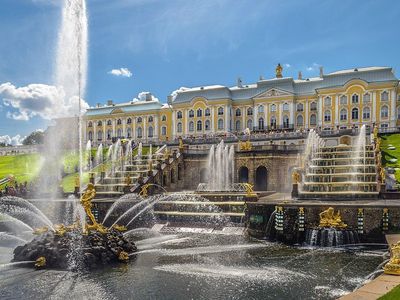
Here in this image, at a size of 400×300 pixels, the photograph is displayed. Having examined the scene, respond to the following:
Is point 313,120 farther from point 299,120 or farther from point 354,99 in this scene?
point 354,99

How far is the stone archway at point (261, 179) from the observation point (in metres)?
44.5

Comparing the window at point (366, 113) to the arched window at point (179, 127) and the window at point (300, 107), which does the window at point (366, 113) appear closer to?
the window at point (300, 107)

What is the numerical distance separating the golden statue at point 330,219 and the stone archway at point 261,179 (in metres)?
21.3

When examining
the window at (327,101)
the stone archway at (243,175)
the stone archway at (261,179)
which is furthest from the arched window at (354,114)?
the stone archway at (243,175)

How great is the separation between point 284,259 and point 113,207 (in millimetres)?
16511

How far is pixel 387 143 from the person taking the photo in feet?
170

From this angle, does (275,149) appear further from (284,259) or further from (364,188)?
(284,259)

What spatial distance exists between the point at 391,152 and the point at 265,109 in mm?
33996

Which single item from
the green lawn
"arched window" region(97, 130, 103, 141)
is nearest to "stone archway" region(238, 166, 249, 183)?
the green lawn

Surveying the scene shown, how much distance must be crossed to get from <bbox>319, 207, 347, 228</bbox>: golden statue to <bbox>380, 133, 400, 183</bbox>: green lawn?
15.1 meters

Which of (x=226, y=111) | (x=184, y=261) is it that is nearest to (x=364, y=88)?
(x=226, y=111)

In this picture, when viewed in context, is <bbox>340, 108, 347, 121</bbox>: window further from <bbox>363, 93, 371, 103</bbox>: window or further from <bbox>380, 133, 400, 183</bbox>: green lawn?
<bbox>380, 133, 400, 183</bbox>: green lawn

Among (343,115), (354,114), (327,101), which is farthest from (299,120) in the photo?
(354,114)

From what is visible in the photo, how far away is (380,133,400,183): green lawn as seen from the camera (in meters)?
39.9
